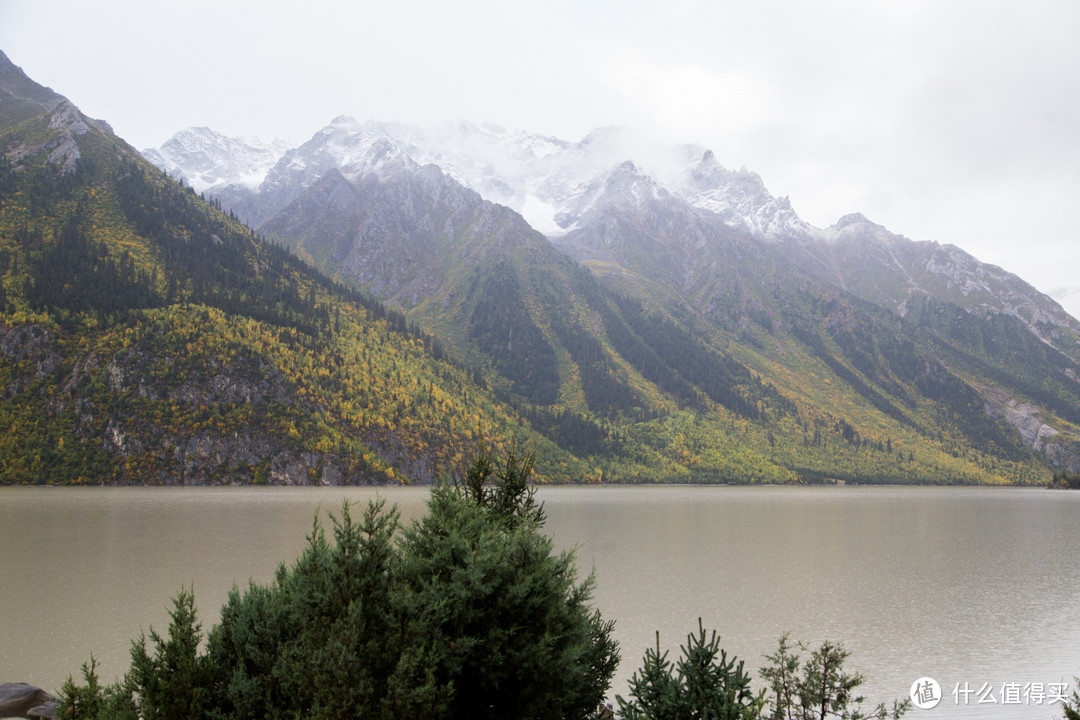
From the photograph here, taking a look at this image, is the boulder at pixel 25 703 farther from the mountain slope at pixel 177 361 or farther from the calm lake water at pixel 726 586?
the mountain slope at pixel 177 361

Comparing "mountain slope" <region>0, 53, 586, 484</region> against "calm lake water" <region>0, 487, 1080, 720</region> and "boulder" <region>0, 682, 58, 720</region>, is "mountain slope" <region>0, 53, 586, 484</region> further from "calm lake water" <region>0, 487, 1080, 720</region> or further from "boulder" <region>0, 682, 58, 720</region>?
"boulder" <region>0, 682, 58, 720</region>

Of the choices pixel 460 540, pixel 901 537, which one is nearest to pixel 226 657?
pixel 460 540

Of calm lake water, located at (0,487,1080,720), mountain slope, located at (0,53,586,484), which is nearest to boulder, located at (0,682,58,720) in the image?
calm lake water, located at (0,487,1080,720)

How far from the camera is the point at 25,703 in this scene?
1527cm

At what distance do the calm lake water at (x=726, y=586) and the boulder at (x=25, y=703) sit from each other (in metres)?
5.12

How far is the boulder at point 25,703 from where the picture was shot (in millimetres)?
14922

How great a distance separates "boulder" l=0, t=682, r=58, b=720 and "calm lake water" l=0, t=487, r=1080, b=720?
201 inches

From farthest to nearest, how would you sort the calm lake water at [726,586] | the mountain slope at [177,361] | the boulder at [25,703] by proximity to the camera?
1. the mountain slope at [177,361]
2. the calm lake water at [726,586]
3. the boulder at [25,703]

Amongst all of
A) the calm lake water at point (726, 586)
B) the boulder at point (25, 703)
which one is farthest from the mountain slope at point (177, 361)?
the boulder at point (25, 703)

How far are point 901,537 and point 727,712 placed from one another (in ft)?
211

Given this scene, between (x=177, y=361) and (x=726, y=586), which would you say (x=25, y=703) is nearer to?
(x=726, y=586)

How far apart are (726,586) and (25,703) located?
1262 inches

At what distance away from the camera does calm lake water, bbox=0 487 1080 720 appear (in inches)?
965

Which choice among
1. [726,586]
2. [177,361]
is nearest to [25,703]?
[726,586]
